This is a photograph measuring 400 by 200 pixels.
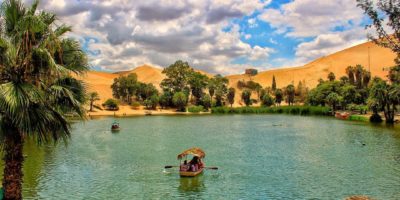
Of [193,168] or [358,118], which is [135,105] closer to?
[358,118]

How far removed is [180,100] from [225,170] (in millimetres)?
109595

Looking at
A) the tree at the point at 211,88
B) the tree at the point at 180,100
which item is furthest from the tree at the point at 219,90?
the tree at the point at 180,100

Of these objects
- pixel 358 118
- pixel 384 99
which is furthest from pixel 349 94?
pixel 384 99

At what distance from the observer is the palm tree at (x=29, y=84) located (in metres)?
13.8

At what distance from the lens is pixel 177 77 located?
162m

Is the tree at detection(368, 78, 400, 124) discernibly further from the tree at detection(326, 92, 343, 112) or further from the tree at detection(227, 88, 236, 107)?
the tree at detection(227, 88, 236, 107)

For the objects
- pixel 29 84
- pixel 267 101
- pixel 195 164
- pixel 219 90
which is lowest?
pixel 195 164

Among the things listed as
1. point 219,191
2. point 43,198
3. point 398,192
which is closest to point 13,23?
point 43,198

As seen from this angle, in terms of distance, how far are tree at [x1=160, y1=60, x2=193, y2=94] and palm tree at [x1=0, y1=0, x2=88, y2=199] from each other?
466 feet

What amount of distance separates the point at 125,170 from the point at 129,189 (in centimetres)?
704

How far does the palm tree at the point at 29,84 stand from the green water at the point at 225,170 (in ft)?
36.9

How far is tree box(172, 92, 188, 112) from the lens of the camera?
14275 cm

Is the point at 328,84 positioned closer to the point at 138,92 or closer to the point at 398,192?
the point at 138,92

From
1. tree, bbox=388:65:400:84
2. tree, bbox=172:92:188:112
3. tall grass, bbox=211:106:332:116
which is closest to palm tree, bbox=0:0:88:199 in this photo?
tree, bbox=388:65:400:84
